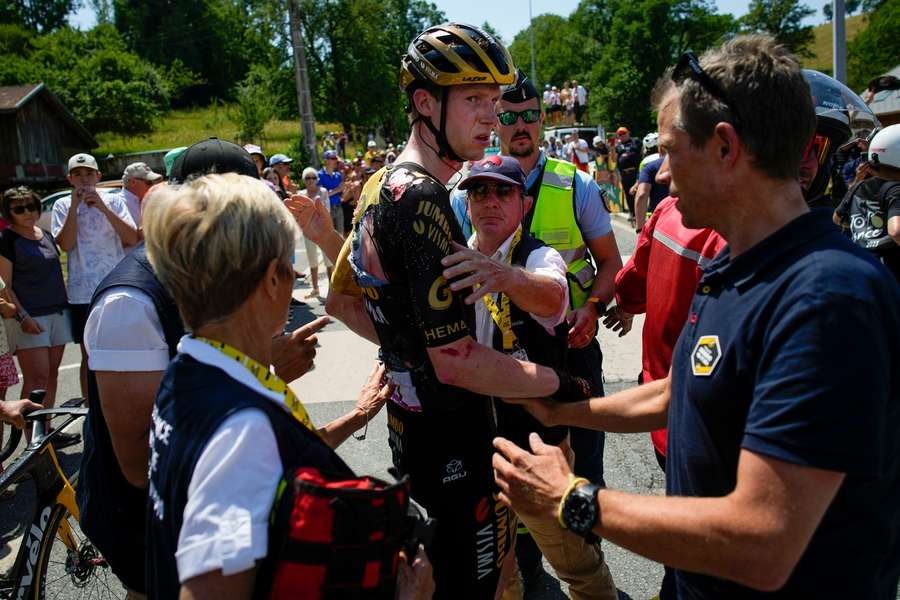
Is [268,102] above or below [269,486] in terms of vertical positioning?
above

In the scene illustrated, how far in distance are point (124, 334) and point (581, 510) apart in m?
1.35

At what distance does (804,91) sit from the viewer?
153cm

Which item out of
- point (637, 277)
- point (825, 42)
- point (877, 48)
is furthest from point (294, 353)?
point (825, 42)

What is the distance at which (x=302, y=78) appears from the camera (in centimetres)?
1844

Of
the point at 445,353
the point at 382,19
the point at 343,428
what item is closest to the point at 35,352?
the point at 343,428

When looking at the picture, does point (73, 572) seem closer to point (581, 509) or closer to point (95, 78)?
point (581, 509)

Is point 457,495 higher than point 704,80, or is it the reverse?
point 704,80

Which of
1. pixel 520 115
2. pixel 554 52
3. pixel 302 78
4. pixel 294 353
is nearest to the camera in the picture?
pixel 294 353

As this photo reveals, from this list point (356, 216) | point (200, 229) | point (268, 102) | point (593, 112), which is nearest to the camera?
point (200, 229)

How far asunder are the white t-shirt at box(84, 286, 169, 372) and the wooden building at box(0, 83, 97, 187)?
41.1 metres

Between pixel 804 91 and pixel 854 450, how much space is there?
812 millimetres

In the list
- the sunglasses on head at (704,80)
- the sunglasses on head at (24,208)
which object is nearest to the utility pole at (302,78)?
the sunglasses on head at (24,208)

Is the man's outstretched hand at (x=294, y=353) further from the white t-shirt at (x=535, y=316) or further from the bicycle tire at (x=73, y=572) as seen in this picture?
the bicycle tire at (x=73, y=572)

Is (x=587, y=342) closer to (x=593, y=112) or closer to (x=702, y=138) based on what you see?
(x=702, y=138)
